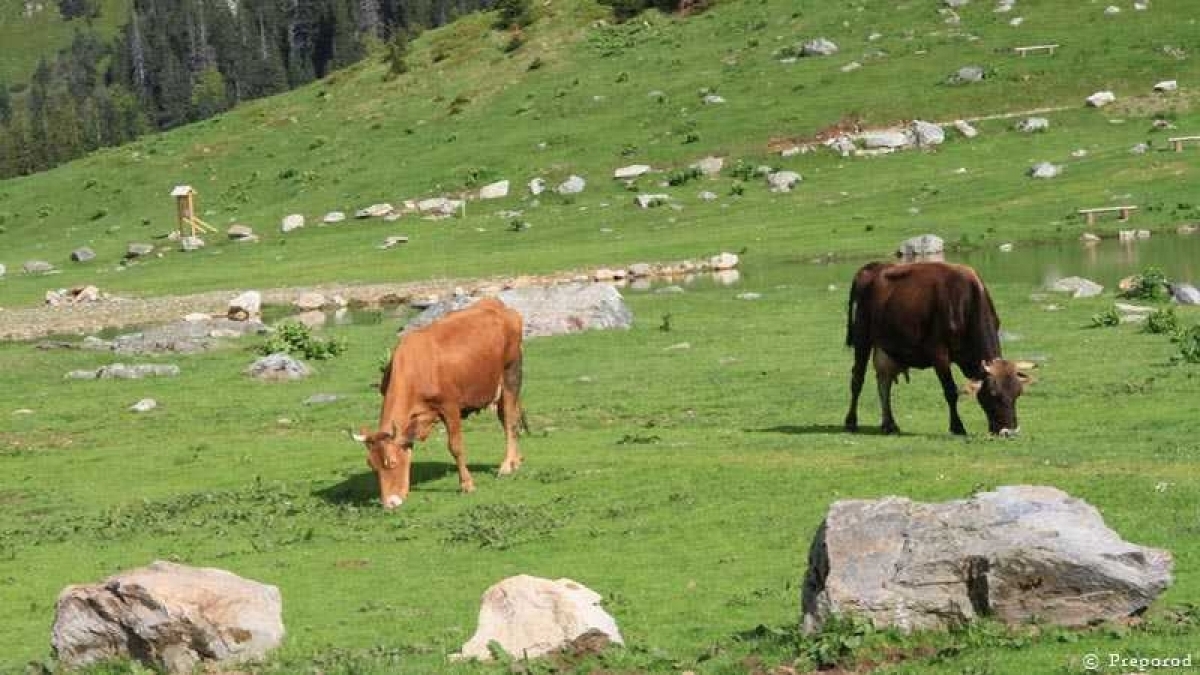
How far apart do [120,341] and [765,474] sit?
27.4 m

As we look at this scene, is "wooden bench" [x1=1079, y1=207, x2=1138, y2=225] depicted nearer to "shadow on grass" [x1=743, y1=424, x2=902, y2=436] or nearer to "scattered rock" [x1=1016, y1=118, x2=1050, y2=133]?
"scattered rock" [x1=1016, y1=118, x2=1050, y2=133]

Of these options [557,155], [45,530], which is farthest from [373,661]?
[557,155]

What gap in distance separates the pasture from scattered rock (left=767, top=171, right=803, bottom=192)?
96.3 ft

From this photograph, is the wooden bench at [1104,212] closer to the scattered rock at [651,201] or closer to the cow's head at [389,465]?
the scattered rock at [651,201]

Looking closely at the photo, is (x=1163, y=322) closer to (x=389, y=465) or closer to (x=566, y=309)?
(x=566, y=309)

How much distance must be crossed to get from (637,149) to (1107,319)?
1637 inches

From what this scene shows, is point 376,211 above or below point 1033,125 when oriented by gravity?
below

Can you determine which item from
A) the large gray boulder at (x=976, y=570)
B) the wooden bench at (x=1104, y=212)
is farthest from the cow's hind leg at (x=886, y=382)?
the wooden bench at (x=1104, y=212)

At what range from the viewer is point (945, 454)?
24.3m

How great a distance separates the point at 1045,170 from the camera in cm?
6312

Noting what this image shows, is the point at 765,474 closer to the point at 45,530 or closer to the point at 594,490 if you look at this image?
the point at 594,490

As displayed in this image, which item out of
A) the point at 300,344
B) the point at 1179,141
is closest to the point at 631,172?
the point at 1179,141

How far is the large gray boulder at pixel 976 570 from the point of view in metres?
14.2

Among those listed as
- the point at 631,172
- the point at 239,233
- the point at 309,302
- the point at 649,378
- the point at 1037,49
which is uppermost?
the point at 1037,49
